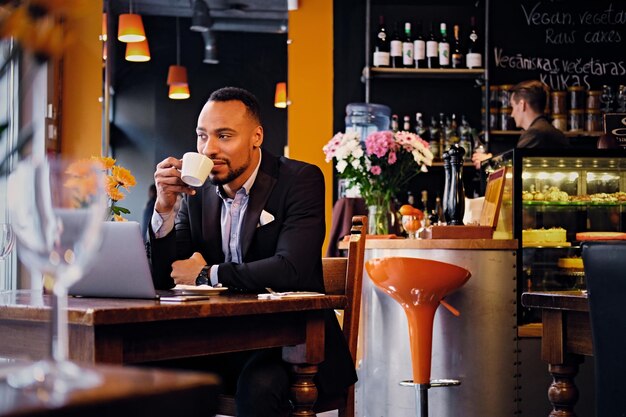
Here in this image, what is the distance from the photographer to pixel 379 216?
4.86 metres

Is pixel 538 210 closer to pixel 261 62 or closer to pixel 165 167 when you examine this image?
pixel 165 167

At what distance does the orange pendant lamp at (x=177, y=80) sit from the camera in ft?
28.7

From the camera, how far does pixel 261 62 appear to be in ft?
27.5

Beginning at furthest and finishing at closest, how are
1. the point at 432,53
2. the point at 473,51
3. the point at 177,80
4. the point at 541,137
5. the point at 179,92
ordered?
1. the point at 179,92
2. the point at 177,80
3. the point at 473,51
4. the point at 432,53
5. the point at 541,137

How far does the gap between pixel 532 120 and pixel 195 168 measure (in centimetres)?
343

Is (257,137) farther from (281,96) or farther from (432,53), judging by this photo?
(281,96)

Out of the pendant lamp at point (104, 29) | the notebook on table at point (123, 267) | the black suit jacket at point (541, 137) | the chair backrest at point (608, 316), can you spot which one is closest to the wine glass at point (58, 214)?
the notebook on table at point (123, 267)

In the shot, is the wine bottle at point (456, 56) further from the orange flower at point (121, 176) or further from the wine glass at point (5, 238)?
the wine glass at point (5, 238)

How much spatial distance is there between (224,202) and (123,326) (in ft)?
3.93

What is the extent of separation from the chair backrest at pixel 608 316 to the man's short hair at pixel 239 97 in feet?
4.62

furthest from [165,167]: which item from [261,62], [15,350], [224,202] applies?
[261,62]

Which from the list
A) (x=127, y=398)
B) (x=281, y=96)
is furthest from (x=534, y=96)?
(x=127, y=398)

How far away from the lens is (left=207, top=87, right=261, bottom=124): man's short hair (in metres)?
3.10

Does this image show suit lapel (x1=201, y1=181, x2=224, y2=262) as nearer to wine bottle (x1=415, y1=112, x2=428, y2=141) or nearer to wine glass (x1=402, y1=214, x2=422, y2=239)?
wine glass (x1=402, y1=214, x2=422, y2=239)
